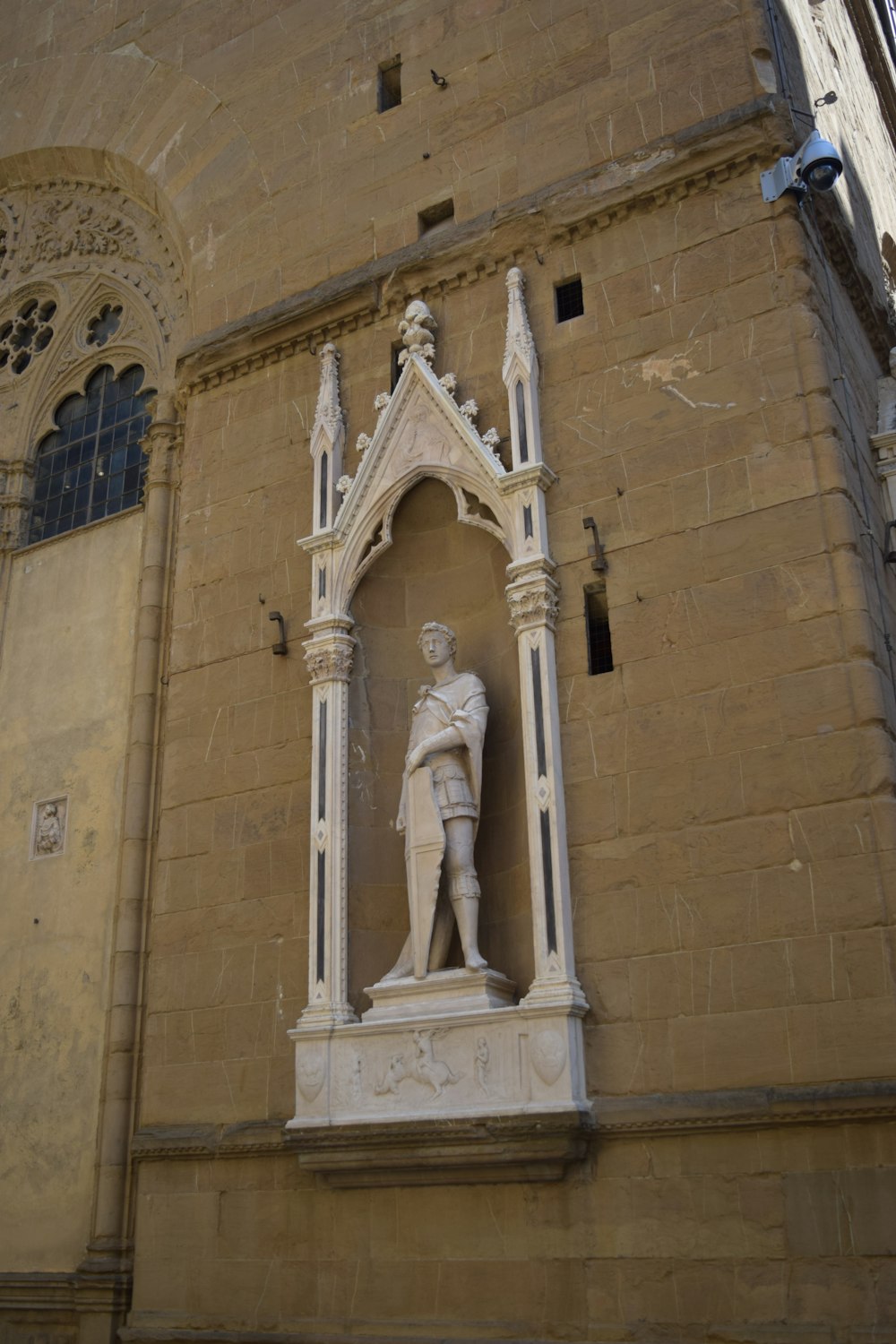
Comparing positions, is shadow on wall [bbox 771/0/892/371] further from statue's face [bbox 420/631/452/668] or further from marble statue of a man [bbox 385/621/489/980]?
marble statue of a man [bbox 385/621/489/980]

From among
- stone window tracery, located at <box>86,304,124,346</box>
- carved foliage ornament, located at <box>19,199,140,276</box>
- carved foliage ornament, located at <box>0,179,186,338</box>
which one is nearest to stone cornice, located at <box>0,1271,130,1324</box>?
carved foliage ornament, located at <box>0,179,186,338</box>

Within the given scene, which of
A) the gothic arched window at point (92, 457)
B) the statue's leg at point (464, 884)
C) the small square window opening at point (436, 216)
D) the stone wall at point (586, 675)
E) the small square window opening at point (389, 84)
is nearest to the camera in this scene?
the stone wall at point (586, 675)

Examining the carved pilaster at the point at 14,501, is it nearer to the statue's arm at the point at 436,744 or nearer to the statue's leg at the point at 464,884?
the statue's arm at the point at 436,744

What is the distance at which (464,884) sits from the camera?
984 cm

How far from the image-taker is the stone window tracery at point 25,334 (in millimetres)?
16359

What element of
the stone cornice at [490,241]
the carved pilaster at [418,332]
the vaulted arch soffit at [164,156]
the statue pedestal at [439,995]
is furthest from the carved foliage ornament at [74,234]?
the statue pedestal at [439,995]

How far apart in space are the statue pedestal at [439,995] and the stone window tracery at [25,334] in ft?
31.7

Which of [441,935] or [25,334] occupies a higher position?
[25,334]

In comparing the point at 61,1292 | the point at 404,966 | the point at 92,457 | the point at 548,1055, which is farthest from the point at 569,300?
the point at 61,1292

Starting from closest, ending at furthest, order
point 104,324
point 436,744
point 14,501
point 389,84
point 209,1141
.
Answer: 1. point 436,744
2. point 209,1141
3. point 389,84
4. point 14,501
5. point 104,324

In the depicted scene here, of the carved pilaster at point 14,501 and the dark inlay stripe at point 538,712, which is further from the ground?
the carved pilaster at point 14,501

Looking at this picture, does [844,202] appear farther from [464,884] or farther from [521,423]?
[464,884]

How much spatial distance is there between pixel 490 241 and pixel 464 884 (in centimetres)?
539

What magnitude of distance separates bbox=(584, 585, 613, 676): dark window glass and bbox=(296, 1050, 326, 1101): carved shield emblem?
328 cm
